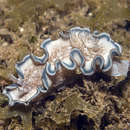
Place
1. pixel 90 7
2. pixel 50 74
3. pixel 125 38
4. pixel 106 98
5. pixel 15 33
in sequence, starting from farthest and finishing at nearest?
pixel 90 7
pixel 125 38
pixel 15 33
pixel 106 98
pixel 50 74

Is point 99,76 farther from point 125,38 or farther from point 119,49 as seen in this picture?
point 125,38

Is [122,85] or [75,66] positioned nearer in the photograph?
[75,66]

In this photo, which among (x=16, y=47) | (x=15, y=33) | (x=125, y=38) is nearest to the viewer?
(x=16, y=47)

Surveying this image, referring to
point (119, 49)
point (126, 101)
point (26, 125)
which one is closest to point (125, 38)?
point (119, 49)

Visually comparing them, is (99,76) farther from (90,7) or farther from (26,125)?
(90,7)

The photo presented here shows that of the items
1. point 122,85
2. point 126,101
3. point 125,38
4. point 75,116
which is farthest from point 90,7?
point 75,116

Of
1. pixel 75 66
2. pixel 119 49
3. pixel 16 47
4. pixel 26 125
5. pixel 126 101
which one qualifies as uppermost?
pixel 16 47

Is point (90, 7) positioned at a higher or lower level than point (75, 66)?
higher
